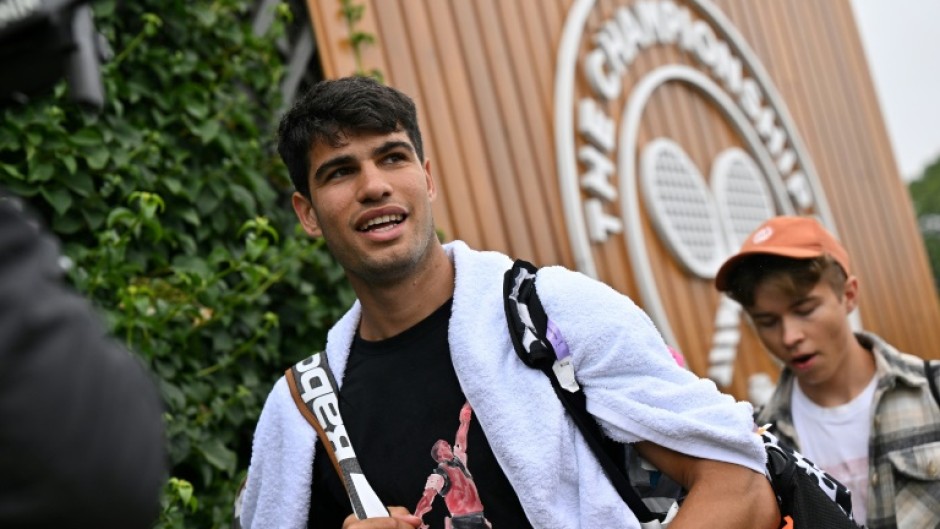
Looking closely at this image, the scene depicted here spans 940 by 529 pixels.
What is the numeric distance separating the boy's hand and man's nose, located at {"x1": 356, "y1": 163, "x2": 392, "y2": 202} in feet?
2.01

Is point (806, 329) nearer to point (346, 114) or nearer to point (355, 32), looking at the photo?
point (346, 114)

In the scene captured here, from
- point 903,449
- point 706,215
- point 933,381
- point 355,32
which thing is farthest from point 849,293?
point 706,215

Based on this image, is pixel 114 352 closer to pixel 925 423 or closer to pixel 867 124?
pixel 925 423

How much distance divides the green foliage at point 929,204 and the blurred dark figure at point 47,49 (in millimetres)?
39960

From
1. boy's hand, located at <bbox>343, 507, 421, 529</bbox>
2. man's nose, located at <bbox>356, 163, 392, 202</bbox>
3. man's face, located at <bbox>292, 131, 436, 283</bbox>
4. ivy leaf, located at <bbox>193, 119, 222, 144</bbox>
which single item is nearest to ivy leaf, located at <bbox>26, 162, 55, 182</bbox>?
ivy leaf, located at <bbox>193, 119, 222, 144</bbox>

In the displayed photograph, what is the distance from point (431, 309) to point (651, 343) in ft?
1.52

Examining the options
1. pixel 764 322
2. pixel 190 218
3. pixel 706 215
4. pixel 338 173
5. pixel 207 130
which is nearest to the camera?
pixel 338 173

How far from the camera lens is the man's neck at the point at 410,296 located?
2422mm

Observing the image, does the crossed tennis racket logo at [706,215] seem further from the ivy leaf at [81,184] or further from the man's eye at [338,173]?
the man's eye at [338,173]

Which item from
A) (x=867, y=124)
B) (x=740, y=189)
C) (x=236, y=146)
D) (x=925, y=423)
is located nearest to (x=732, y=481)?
(x=925, y=423)

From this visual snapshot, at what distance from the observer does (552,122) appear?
5555mm

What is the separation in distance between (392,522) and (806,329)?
1.60m

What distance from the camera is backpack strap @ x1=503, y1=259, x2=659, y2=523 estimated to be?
2.12 m

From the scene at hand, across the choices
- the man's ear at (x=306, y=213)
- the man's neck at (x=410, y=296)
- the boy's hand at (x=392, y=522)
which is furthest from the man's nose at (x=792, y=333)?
the boy's hand at (x=392, y=522)
